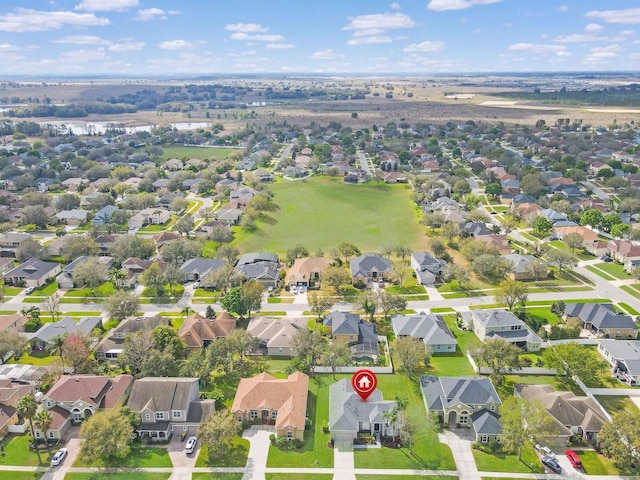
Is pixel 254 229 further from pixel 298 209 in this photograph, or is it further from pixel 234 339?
pixel 234 339

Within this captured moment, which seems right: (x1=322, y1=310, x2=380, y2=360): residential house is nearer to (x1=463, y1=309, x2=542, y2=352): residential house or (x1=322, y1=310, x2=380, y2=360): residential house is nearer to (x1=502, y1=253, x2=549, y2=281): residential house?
(x1=463, y1=309, x2=542, y2=352): residential house

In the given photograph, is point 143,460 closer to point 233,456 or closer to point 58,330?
point 233,456

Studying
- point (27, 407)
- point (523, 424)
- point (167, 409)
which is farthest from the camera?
point (167, 409)

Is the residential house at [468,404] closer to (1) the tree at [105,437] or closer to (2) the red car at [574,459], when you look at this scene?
(2) the red car at [574,459]

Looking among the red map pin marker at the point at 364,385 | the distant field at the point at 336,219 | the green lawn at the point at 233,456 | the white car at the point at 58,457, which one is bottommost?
the distant field at the point at 336,219

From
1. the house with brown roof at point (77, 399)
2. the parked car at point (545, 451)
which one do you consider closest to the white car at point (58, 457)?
the house with brown roof at point (77, 399)

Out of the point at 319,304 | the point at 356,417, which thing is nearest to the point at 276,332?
the point at 319,304

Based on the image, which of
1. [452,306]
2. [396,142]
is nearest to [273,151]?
[396,142]
